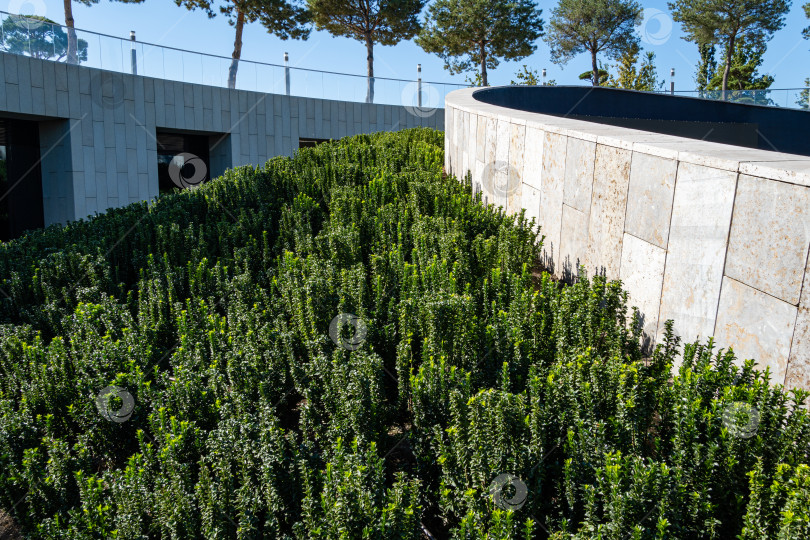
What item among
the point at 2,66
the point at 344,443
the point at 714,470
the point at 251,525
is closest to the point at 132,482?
the point at 251,525

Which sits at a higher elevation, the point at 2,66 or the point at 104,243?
the point at 2,66

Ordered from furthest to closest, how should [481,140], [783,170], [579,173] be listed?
[481,140] → [579,173] → [783,170]

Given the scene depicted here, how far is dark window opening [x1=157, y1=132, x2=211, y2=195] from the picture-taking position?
20.7m

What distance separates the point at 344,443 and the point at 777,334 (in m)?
2.66

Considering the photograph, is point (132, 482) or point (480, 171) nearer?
point (132, 482)

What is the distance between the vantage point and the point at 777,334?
3682mm

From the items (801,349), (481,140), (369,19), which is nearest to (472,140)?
(481,140)

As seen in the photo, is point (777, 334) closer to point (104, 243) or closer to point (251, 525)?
point (251, 525)

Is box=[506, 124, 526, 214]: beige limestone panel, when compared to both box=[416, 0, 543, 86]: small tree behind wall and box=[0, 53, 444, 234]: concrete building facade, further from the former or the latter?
box=[416, 0, 543, 86]: small tree behind wall

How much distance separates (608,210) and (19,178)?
17774 mm

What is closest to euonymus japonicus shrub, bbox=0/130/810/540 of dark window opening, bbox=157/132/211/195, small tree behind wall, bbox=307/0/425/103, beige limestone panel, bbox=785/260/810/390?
beige limestone panel, bbox=785/260/810/390

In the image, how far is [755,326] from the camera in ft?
12.6

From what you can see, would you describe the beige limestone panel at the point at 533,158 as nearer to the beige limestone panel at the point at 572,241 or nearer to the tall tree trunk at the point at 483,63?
the beige limestone panel at the point at 572,241

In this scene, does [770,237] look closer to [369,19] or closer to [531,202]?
[531,202]
